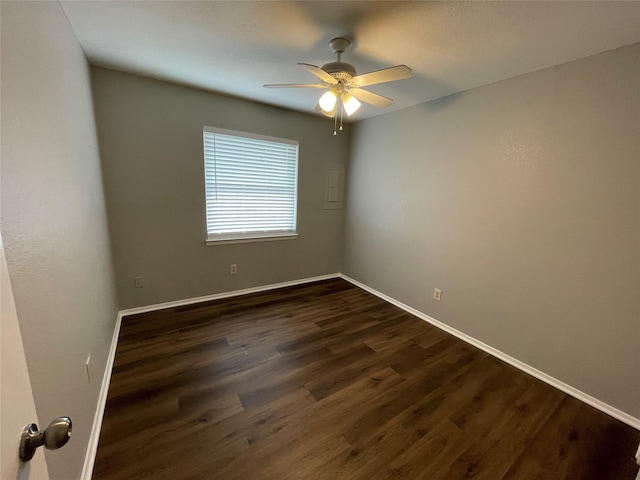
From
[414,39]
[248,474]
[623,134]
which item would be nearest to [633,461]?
[623,134]

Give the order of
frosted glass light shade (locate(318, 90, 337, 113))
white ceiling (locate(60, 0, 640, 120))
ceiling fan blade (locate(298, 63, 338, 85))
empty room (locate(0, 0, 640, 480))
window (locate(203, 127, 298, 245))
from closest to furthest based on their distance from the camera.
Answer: empty room (locate(0, 0, 640, 480)), white ceiling (locate(60, 0, 640, 120)), ceiling fan blade (locate(298, 63, 338, 85)), frosted glass light shade (locate(318, 90, 337, 113)), window (locate(203, 127, 298, 245))

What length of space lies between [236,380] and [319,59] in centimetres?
253

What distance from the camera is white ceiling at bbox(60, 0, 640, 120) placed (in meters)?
1.46

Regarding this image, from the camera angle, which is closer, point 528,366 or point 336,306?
point 528,366

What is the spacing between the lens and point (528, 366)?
2.22 metres

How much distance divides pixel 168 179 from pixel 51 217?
5.95 ft

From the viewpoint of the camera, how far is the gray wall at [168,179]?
249 cm

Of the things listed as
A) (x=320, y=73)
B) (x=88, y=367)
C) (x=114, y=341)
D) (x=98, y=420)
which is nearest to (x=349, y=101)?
(x=320, y=73)

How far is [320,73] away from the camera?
167 cm

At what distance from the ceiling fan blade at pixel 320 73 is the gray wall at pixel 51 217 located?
1214 millimetres

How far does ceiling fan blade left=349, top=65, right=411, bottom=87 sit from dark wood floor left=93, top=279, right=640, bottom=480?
2132 millimetres

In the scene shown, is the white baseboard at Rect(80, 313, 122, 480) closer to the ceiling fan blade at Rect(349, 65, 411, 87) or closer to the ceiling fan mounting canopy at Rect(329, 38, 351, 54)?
the ceiling fan blade at Rect(349, 65, 411, 87)

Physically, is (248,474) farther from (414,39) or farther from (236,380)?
(414,39)

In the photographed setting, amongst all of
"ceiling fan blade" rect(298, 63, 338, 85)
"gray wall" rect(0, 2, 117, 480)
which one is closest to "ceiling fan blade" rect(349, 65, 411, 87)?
"ceiling fan blade" rect(298, 63, 338, 85)
